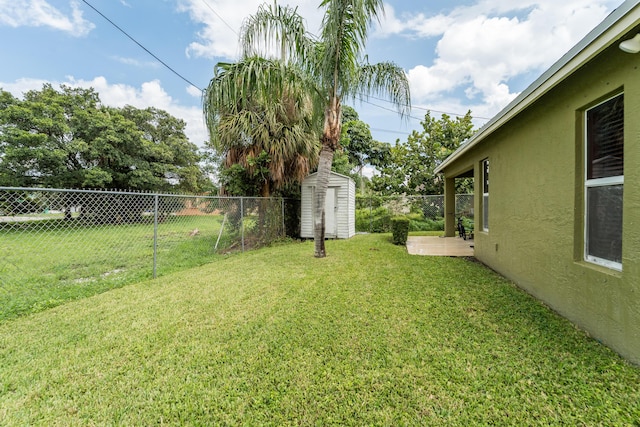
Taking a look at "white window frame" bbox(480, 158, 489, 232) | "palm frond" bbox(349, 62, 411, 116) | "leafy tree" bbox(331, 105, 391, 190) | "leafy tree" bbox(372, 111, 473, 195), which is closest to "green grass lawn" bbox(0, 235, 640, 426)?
"white window frame" bbox(480, 158, 489, 232)

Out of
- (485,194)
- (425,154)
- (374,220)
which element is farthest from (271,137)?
(425,154)

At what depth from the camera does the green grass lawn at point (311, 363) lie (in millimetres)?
1688

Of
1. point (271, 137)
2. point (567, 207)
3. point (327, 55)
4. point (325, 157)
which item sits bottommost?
point (567, 207)

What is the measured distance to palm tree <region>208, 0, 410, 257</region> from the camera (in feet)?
17.4

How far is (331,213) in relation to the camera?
9.66 m

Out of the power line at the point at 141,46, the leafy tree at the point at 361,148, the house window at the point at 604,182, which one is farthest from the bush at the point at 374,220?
the leafy tree at the point at 361,148

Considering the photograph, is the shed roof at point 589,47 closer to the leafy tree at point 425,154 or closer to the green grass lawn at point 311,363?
the green grass lawn at point 311,363

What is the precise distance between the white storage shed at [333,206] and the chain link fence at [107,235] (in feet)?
2.84

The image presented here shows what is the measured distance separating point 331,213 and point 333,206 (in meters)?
0.27

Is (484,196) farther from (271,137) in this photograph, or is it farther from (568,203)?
(271,137)

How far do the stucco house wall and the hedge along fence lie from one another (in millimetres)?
7415

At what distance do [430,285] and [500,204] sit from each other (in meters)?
2.11

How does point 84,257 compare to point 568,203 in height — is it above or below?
below

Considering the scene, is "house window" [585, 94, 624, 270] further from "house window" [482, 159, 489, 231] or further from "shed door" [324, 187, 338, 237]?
"shed door" [324, 187, 338, 237]
